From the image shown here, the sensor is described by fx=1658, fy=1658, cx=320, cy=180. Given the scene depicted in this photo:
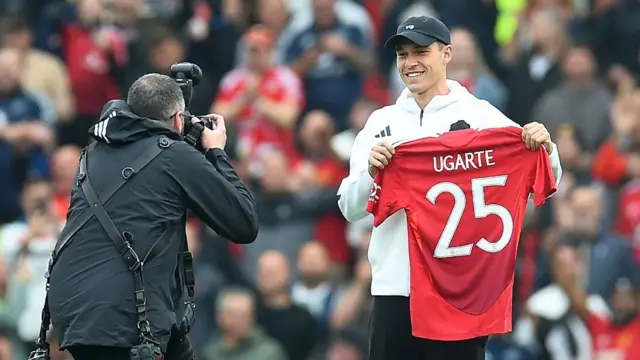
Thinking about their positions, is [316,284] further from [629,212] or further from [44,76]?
[44,76]

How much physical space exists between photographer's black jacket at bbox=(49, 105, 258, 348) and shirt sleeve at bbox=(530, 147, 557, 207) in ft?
4.64

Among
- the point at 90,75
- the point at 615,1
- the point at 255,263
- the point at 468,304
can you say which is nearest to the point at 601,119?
the point at 615,1

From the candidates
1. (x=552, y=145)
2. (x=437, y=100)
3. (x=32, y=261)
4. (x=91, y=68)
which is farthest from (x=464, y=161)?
(x=91, y=68)

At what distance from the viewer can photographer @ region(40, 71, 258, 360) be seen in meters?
7.70

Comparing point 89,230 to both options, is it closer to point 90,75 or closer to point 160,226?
point 160,226

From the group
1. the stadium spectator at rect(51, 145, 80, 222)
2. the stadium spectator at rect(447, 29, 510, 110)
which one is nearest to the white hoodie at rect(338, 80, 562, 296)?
the stadium spectator at rect(447, 29, 510, 110)

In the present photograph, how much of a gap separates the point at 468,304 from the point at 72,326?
1.95 metres

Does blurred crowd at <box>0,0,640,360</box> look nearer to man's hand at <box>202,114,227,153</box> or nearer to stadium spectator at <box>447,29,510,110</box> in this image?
stadium spectator at <box>447,29,510,110</box>

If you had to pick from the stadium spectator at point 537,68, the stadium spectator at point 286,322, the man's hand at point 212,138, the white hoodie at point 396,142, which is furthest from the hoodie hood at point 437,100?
the stadium spectator at point 537,68

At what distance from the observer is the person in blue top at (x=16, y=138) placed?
560 inches

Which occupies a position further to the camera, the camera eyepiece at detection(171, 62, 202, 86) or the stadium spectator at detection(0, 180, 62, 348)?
the stadium spectator at detection(0, 180, 62, 348)

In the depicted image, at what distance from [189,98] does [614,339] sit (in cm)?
533

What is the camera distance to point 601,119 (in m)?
14.2

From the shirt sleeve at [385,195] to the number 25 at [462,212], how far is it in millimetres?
168
